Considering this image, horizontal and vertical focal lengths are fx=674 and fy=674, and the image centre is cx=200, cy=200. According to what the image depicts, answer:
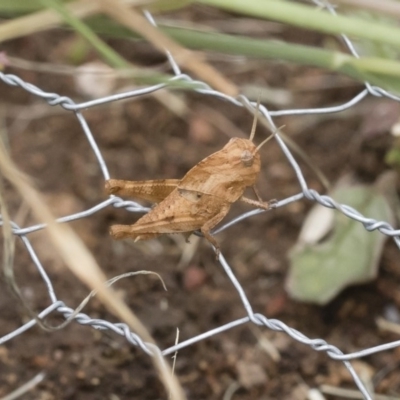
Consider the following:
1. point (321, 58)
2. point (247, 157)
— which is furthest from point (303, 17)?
point (247, 157)

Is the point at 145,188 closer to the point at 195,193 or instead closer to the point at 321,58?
the point at 195,193

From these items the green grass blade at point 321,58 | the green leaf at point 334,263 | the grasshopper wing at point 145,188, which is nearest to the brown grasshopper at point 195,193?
the grasshopper wing at point 145,188

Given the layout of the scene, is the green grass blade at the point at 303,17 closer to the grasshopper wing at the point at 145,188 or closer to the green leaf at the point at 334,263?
the grasshopper wing at the point at 145,188

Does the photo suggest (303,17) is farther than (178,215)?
No

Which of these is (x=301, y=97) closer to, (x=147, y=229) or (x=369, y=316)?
(x=369, y=316)

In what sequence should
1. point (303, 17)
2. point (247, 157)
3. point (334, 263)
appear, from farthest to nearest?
point (334, 263) → point (247, 157) → point (303, 17)

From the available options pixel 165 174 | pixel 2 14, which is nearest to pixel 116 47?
pixel 165 174

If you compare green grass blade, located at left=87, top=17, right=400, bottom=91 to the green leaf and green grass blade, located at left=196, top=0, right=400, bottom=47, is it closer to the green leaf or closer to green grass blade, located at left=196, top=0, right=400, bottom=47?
green grass blade, located at left=196, top=0, right=400, bottom=47
